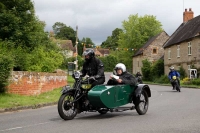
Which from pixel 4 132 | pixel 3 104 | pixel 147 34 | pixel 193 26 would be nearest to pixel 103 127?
pixel 4 132

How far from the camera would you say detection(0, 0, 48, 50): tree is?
17.3 m

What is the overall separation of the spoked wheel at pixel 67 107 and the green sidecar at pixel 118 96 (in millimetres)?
542

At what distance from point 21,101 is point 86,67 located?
4354 millimetres

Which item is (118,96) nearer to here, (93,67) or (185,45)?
(93,67)

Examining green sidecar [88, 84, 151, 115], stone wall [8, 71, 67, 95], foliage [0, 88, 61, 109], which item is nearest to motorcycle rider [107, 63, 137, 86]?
green sidecar [88, 84, 151, 115]

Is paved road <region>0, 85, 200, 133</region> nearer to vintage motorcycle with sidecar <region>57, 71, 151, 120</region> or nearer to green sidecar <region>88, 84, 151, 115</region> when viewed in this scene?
vintage motorcycle with sidecar <region>57, 71, 151, 120</region>

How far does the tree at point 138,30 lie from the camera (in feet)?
239

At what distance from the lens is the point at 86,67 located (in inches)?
386

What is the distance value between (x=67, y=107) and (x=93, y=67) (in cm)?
161

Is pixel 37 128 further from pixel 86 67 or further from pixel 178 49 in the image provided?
pixel 178 49

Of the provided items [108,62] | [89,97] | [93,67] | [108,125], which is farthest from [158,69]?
[108,125]

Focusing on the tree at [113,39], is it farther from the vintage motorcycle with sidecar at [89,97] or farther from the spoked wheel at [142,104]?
the vintage motorcycle with sidecar at [89,97]

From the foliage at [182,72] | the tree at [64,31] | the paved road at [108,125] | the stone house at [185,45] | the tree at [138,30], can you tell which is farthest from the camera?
the tree at [64,31]

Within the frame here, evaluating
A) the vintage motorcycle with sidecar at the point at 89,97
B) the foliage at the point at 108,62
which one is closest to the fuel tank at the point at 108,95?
the vintage motorcycle with sidecar at the point at 89,97
